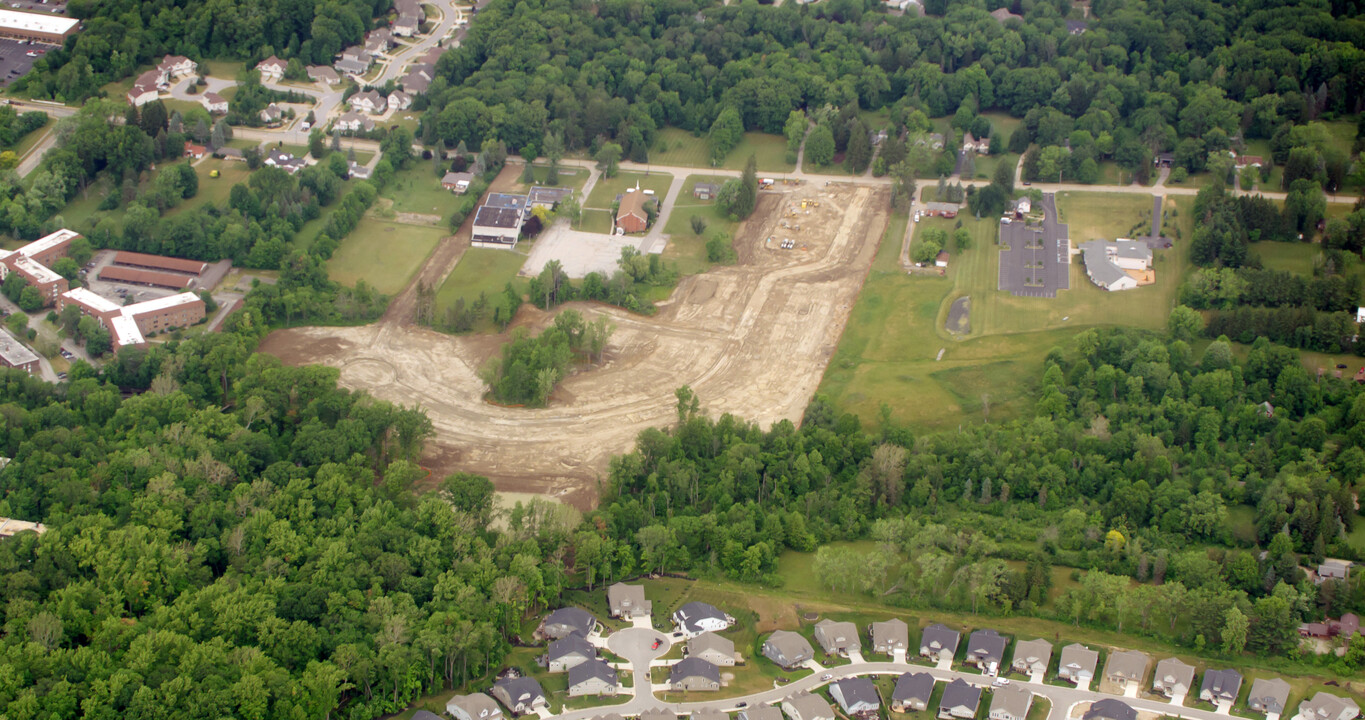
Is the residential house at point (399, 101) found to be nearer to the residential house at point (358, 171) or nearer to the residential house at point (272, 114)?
the residential house at point (272, 114)

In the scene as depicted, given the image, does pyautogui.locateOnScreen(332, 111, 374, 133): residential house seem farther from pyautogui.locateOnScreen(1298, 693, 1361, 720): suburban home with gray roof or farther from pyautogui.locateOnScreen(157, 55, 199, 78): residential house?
pyautogui.locateOnScreen(1298, 693, 1361, 720): suburban home with gray roof

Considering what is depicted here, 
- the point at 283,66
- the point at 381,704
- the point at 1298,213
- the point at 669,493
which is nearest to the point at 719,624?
the point at 669,493

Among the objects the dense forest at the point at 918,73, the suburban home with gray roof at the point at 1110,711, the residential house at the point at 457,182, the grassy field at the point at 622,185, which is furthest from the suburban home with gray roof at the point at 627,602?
the dense forest at the point at 918,73

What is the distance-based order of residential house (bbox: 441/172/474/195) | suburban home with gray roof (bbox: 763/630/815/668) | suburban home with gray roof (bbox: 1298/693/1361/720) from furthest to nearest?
residential house (bbox: 441/172/474/195) → suburban home with gray roof (bbox: 763/630/815/668) → suburban home with gray roof (bbox: 1298/693/1361/720)

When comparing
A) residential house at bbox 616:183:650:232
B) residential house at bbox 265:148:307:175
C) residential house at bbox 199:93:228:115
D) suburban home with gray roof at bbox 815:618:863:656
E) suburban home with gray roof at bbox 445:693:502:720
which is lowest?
suburban home with gray roof at bbox 445:693:502:720

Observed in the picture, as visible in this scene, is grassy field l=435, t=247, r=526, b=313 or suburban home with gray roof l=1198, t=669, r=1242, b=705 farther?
grassy field l=435, t=247, r=526, b=313

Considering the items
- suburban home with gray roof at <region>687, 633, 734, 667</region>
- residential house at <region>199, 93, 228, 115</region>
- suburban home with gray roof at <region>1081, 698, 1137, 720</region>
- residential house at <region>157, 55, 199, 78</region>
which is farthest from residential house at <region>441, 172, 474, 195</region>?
suburban home with gray roof at <region>1081, 698, 1137, 720</region>
